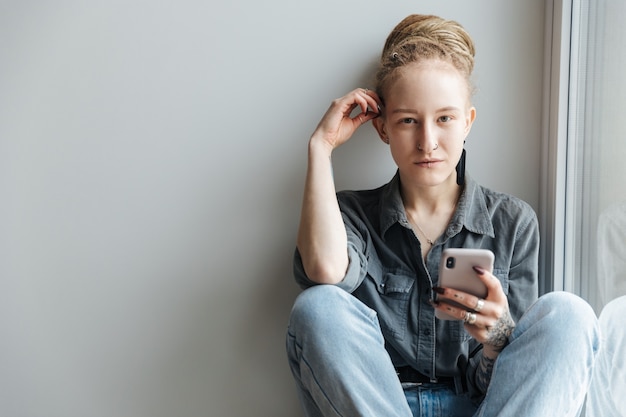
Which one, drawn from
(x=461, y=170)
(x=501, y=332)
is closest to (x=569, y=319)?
(x=501, y=332)

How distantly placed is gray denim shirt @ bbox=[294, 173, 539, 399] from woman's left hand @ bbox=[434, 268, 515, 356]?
0.54ft

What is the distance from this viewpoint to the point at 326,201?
1349 millimetres

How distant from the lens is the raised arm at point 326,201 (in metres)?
1.30

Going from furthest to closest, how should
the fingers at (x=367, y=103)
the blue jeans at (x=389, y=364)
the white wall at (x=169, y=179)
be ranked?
the white wall at (x=169, y=179) < the fingers at (x=367, y=103) < the blue jeans at (x=389, y=364)

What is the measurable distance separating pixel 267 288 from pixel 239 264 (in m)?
0.08

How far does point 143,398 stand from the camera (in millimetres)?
1664

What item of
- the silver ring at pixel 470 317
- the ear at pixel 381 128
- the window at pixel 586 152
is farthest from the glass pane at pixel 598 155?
the ear at pixel 381 128

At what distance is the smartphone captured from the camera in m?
1.18

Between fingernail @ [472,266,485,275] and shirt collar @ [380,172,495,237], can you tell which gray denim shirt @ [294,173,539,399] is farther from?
fingernail @ [472,266,485,275]

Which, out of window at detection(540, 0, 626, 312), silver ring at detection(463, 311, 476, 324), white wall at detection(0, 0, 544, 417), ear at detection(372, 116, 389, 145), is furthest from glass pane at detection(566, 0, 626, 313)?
ear at detection(372, 116, 389, 145)

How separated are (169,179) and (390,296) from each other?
0.56m

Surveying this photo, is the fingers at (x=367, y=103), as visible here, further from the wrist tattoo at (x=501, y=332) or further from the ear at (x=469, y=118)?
the wrist tattoo at (x=501, y=332)

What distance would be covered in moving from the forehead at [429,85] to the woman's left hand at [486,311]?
322 millimetres

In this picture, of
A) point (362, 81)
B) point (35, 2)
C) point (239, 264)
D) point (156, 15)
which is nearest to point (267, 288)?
point (239, 264)
